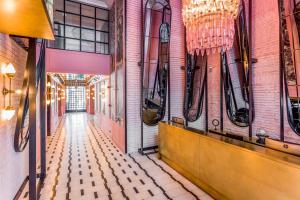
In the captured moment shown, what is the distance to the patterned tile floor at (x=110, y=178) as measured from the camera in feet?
9.89

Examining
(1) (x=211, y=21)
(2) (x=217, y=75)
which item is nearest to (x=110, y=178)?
(1) (x=211, y=21)

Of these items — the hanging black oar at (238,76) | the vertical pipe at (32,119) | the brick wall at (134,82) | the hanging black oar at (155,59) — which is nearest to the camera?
the vertical pipe at (32,119)

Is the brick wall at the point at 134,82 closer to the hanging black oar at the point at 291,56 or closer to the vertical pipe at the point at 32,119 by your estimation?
the vertical pipe at the point at 32,119

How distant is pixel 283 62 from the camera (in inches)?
140

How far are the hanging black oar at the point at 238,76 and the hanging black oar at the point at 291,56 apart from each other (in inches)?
31.8

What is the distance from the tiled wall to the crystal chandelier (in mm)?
2793

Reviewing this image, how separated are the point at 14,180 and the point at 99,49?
5869 millimetres

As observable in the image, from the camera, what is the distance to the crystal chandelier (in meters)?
2.54

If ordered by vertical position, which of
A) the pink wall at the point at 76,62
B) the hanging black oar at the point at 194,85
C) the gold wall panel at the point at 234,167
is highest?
the pink wall at the point at 76,62

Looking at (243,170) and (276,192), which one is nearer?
(276,192)

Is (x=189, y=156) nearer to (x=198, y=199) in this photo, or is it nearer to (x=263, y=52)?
(x=198, y=199)

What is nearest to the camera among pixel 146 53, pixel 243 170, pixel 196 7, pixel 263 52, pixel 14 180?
pixel 243 170

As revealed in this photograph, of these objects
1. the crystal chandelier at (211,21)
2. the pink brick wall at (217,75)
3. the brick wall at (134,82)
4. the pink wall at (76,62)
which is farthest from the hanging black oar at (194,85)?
the pink wall at (76,62)

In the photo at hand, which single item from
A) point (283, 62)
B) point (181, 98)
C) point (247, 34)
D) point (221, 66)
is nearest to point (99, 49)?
point (181, 98)
